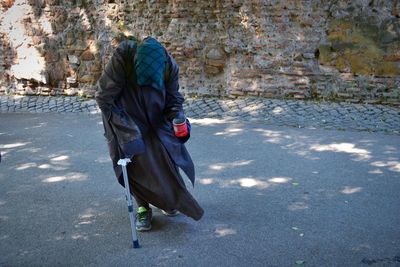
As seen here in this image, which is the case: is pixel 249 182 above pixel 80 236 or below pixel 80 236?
below

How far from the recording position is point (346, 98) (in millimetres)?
9438

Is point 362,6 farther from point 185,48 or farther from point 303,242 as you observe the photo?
point 303,242

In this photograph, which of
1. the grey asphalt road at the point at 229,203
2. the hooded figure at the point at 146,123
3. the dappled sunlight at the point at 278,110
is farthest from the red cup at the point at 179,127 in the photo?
the dappled sunlight at the point at 278,110

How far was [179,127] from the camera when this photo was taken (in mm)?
4473

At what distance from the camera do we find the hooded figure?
4324mm

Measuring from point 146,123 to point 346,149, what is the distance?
359 cm

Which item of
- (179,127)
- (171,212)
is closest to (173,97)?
(179,127)

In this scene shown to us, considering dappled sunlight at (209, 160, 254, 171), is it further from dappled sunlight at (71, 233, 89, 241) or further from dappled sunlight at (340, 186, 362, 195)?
dappled sunlight at (71, 233, 89, 241)

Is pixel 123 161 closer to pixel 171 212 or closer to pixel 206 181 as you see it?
pixel 171 212

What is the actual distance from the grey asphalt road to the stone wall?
2106mm

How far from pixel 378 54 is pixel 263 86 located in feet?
7.34

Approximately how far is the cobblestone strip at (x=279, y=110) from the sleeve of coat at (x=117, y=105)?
439cm

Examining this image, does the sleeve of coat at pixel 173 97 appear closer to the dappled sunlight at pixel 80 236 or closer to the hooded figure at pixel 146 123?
the hooded figure at pixel 146 123

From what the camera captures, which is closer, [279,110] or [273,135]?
[273,135]
